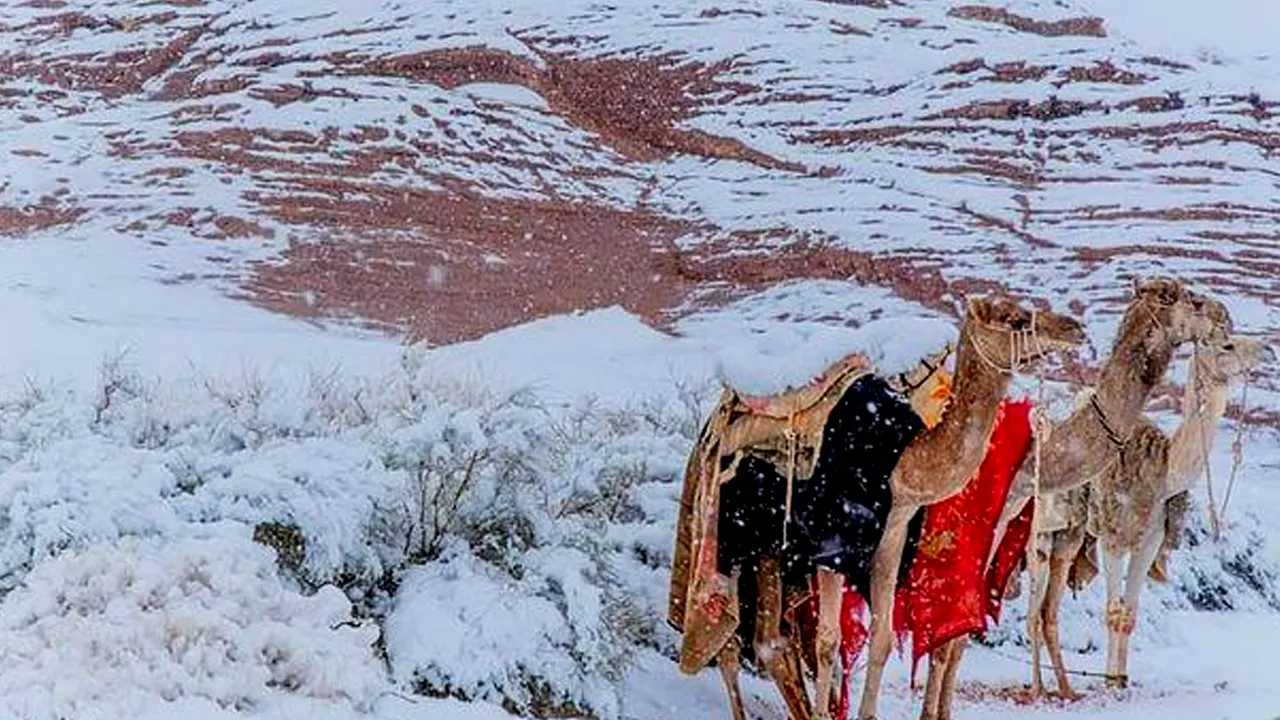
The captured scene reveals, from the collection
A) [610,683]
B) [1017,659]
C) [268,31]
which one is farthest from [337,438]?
[268,31]

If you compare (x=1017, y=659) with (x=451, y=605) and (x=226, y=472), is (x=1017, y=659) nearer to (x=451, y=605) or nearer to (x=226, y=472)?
(x=451, y=605)

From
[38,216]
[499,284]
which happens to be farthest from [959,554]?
[38,216]

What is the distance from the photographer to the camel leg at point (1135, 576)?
7.54 metres

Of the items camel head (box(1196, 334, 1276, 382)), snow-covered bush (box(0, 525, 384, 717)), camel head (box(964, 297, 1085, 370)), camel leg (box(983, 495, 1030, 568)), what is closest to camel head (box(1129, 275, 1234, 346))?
camel head (box(1196, 334, 1276, 382))

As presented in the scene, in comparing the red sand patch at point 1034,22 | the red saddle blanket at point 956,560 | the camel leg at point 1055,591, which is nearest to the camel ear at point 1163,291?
the red saddle blanket at point 956,560

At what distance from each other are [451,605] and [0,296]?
8877 millimetres

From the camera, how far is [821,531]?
5.41 m

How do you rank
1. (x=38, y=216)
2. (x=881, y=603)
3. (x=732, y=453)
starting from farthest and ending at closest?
1. (x=38, y=216)
2. (x=732, y=453)
3. (x=881, y=603)

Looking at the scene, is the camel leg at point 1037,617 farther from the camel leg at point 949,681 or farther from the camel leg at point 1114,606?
the camel leg at point 949,681

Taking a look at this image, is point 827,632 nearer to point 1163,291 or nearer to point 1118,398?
point 1118,398

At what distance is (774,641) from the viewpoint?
237 inches

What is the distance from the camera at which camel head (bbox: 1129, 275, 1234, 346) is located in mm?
5941

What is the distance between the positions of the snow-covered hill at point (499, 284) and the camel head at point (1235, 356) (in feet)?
4.97

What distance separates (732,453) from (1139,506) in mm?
2711
